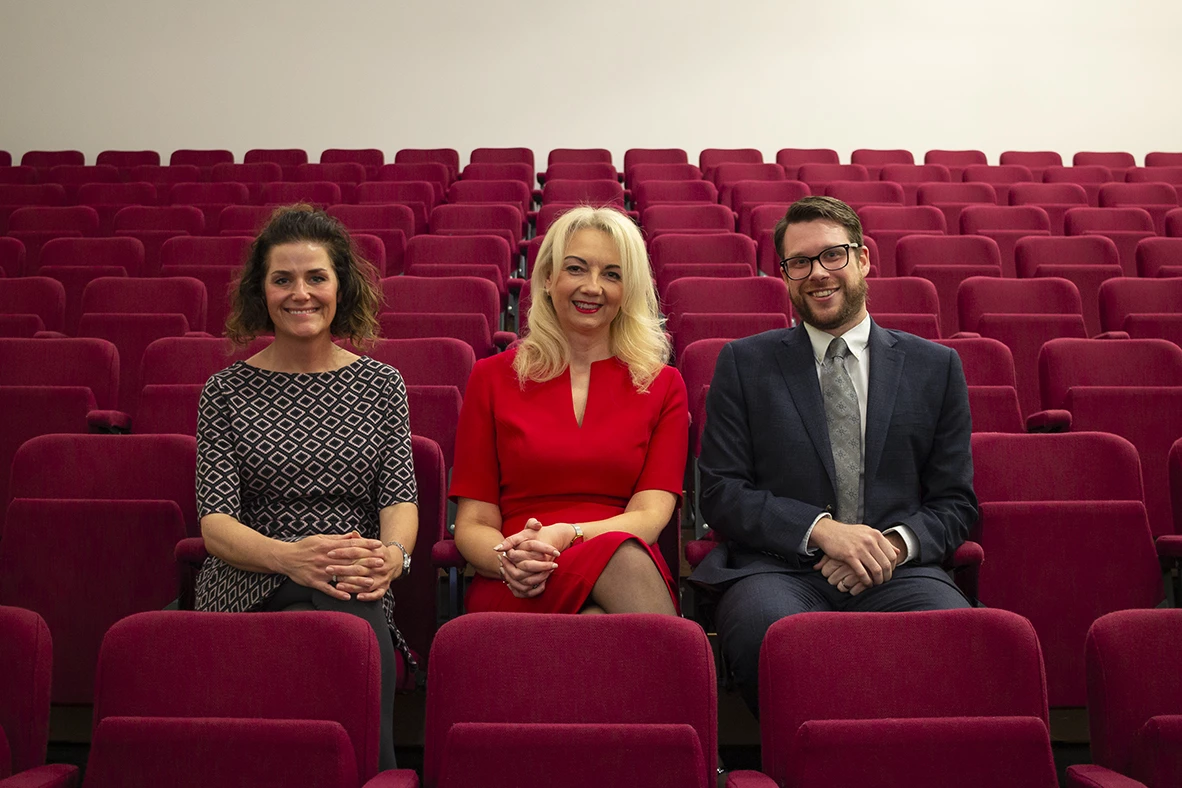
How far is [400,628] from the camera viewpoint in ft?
2.54

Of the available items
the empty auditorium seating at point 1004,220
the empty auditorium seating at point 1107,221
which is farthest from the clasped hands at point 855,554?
the empty auditorium seating at point 1107,221

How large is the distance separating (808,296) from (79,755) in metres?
0.67

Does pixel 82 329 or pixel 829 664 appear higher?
pixel 82 329

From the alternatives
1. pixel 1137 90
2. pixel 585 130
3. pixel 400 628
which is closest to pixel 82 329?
pixel 400 628

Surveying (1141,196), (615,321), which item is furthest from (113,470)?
(1141,196)

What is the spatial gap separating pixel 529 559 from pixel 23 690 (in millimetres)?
302

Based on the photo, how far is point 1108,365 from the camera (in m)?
1.06

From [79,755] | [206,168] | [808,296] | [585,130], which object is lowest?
[79,755]

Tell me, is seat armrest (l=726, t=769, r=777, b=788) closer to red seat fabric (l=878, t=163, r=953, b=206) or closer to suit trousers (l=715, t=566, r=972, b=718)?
suit trousers (l=715, t=566, r=972, b=718)

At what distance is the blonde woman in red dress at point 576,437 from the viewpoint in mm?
667

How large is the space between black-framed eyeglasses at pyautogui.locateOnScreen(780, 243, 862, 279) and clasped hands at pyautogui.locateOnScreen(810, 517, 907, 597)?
210 mm

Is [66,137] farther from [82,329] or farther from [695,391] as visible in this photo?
[695,391]

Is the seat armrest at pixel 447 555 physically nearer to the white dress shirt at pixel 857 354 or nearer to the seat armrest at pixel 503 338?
the white dress shirt at pixel 857 354

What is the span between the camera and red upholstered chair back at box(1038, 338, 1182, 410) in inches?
41.5
